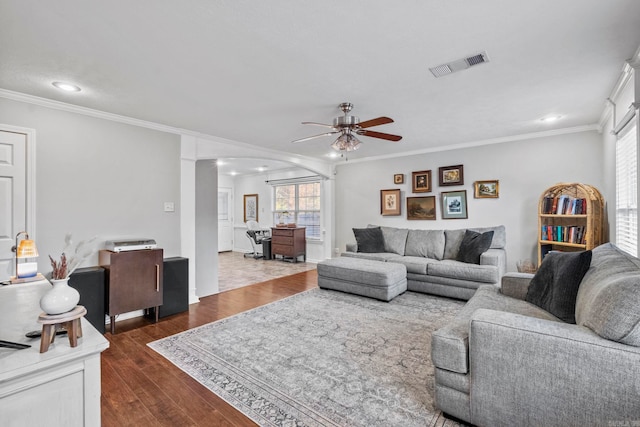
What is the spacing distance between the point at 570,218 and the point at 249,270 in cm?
568

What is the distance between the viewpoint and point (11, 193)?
2.78m

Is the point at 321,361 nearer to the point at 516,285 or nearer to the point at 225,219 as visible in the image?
the point at 516,285

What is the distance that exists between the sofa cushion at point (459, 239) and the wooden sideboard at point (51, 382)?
4.74m

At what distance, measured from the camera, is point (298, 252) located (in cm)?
720

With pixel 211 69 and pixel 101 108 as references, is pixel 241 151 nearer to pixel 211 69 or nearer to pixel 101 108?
pixel 101 108

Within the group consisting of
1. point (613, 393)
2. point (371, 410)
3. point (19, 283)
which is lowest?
point (371, 410)

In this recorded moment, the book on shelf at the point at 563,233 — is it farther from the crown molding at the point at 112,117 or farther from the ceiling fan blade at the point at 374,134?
the crown molding at the point at 112,117

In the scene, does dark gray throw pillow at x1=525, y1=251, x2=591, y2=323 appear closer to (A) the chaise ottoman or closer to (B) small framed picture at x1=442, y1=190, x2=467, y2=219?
(A) the chaise ottoman

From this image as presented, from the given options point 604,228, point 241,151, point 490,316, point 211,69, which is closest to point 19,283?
point 211,69

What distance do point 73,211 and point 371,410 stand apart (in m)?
3.49

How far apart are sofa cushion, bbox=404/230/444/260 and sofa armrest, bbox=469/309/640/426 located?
337cm

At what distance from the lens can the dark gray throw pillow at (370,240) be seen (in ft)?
17.7

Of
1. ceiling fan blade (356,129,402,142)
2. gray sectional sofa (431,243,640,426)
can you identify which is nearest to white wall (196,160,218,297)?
ceiling fan blade (356,129,402,142)

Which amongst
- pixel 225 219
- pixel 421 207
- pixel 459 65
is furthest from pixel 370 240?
pixel 225 219
